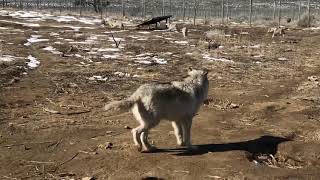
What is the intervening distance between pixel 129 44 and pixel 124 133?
48.8 feet

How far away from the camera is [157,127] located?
32.4ft

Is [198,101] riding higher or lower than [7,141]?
higher

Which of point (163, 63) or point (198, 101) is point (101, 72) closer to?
point (163, 63)

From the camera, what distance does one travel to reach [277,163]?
26.4 ft

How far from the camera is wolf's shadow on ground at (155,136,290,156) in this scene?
830cm

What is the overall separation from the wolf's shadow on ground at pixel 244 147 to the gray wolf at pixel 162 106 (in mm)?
194

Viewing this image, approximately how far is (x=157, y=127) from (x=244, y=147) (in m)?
1.91

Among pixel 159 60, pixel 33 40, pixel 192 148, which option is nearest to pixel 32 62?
pixel 159 60

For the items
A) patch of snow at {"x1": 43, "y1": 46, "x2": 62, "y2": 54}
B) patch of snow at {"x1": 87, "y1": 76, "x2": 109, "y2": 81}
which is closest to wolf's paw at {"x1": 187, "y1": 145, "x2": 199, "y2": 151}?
patch of snow at {"x1": 87, "y1": 76, "x2": 109, "y2": 81}

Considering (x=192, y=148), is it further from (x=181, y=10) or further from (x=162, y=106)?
(x=181, y=10)

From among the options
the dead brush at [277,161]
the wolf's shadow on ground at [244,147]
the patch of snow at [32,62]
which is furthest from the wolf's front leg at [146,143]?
the patch of snow at [32,62]

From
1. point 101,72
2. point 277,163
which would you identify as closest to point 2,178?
point 277,163

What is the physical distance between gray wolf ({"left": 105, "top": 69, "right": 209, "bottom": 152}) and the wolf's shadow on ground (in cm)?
19

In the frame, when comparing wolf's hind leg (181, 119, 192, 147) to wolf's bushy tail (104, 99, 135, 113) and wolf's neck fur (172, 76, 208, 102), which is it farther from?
wolf's bushy tail (104, 99, 135, 113)
